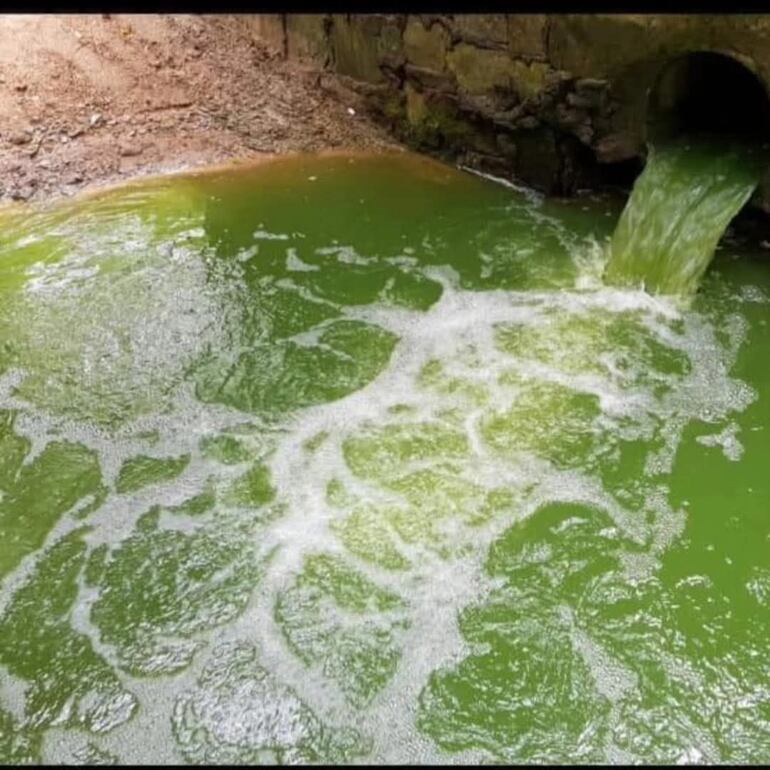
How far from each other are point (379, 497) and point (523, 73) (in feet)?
10.2

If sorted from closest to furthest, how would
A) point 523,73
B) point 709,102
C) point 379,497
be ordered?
point 379,497 → point 709,102 → point 523,73

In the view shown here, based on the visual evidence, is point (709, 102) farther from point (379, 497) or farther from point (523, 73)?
point (379, 497)

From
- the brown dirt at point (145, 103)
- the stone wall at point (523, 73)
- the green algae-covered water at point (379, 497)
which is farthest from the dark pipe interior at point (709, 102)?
the brown dirt at point (145, 103)

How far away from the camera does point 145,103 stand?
19.7 feet

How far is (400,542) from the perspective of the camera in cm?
290

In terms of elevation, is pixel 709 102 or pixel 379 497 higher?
pixel 709 102

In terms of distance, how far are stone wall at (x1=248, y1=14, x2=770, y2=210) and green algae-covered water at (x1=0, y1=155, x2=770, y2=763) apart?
1.63 ft

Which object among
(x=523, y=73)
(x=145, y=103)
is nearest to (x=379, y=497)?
(x=523, y=73)

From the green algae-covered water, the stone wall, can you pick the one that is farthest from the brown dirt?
the green algae-covered water

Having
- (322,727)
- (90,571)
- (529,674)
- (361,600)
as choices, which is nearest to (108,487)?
(90,571)

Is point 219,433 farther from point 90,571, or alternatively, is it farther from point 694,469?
point 694,469

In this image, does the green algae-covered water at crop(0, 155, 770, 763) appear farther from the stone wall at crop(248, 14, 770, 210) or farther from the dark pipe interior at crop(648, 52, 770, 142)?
the dark pipe interior at crop(648, 52, 770, 142)

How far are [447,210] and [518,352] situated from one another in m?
1.59

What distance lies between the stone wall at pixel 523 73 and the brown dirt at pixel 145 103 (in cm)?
29
